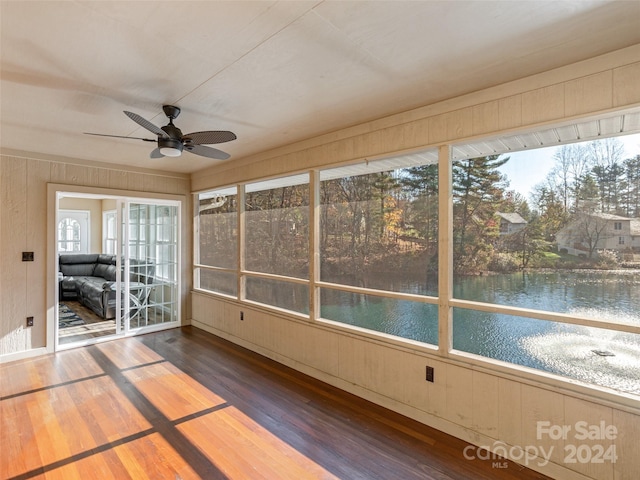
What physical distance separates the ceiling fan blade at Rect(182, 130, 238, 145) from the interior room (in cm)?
2

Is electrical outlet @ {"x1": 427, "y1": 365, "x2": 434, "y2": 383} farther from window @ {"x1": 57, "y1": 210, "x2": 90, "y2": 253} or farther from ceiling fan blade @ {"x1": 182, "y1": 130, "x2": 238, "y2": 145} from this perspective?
window @ {"x1": 57, "y1": 210, "x2": 90, "y2": 253}

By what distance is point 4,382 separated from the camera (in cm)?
335

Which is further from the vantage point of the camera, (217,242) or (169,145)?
(217,242)

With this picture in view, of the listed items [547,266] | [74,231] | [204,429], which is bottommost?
[204,429]

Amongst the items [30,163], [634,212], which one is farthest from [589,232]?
[30,163]

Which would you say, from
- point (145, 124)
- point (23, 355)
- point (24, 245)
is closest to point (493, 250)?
point (145, 124)

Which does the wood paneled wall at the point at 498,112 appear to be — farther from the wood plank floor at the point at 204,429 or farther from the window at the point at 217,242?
the wood plank floor at the point at 204,429

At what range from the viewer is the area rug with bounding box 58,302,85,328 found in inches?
215

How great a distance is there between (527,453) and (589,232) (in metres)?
1.54

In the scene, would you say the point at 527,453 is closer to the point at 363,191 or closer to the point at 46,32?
the point at 363,191

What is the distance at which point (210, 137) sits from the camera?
2605 millimetres

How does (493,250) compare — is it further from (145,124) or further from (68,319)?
(68,319)

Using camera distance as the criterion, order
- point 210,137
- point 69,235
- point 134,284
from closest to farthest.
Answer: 1. point 210,137
2. point 134,284
3. point 69,235

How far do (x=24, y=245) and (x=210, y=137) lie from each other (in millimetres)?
3370
